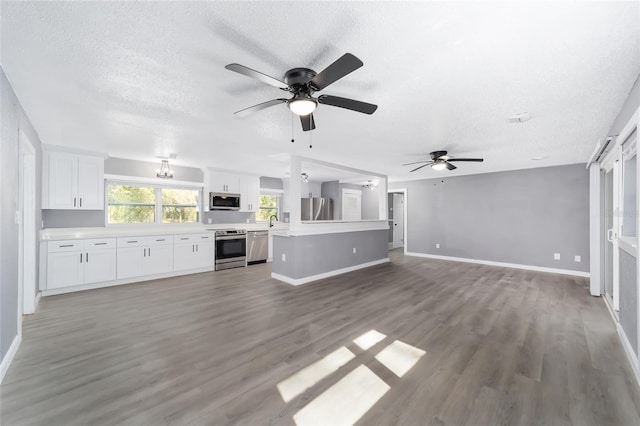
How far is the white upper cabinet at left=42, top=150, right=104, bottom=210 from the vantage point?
4145mm

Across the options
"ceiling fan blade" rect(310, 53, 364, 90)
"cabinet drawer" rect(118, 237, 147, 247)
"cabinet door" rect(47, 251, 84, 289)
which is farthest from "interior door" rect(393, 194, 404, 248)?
"cabinet door" rect(47, 251, 84, 289)

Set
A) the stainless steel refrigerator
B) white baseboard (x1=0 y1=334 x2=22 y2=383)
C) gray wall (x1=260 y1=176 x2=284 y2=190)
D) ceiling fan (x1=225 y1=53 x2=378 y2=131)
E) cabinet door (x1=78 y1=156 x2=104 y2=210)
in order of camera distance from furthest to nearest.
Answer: the stainless steel refrigerator → gray wall (x1=260 y1=176 x2=284 y2=190) → cabinet door (x1=78 y1=156 x2=104 y2=210) → white baseboard (x1=0 y1=334 x2=22 y2=383) → ceiling fan (x1=225 y1=53 x2=378 y2=131)

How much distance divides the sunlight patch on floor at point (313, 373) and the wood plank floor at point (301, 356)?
0.04 meters

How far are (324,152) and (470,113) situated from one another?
2.39 metres

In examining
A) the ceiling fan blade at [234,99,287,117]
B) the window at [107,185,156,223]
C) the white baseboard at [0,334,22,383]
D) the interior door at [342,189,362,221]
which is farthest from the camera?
the interior door at [342,189,362,221]

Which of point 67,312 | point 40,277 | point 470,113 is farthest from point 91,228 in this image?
point 470,113

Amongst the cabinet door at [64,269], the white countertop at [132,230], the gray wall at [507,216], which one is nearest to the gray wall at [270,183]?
the white countertop at [132,230]

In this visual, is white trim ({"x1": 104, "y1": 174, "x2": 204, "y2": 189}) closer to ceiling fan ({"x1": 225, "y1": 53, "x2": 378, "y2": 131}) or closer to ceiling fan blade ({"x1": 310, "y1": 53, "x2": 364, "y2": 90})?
ceiling fan ({"x1": 225, "y1": 53, "x2": 378, "y2": 131})

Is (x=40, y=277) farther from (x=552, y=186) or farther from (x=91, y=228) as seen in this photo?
(x=552, y=186)

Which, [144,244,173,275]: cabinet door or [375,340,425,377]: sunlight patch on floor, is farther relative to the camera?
[144,244,173,275]: cabinet door

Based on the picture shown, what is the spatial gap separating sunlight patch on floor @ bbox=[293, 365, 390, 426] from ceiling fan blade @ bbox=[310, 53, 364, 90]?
2.12m

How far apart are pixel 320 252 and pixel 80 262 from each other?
13.0 ft

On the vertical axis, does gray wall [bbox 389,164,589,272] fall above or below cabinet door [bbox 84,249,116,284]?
above

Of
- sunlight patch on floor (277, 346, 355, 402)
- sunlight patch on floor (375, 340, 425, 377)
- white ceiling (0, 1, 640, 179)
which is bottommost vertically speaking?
sunlight patch on floor (375, 340, 425, 377)
